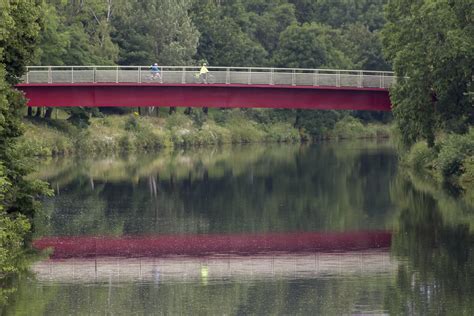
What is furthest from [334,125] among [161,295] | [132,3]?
[161,295]

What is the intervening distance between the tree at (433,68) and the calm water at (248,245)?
14.0 ft

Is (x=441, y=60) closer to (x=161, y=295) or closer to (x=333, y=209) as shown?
(x=333, y=209)

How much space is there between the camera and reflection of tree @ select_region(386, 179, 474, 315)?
4191 centimetres

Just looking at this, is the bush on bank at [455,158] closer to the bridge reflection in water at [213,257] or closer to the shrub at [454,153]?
the shrub at [454,153]

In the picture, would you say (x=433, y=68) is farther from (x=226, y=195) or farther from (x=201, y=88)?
(x=201, y=88)

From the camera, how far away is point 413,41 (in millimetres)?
84250

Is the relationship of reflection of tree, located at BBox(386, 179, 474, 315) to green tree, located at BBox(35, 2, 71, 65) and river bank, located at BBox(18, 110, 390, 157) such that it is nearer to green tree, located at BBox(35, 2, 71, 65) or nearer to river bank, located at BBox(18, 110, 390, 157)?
river bank, located at BBox(18, 110, 390, 157)

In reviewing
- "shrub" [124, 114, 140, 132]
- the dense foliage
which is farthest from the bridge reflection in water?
"shrub" [124, 114, 140, 132]

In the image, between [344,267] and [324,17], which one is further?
[324,17]

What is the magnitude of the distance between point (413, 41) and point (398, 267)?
37.2 meters

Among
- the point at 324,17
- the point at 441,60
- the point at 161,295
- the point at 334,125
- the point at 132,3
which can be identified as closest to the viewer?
the point at 161,295

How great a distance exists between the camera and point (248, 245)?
5594 centimetres

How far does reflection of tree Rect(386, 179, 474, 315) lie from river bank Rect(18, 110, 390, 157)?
39.9 metres

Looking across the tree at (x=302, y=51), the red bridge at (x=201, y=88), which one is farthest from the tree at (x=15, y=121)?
the tree at (x=302, y=51)
